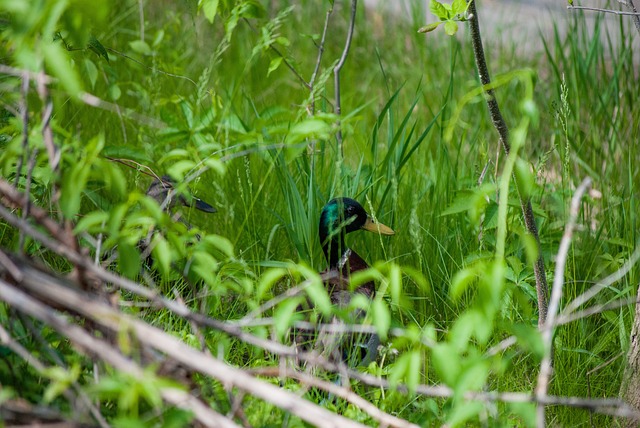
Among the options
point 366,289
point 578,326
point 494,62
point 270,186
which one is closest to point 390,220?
point 366,289

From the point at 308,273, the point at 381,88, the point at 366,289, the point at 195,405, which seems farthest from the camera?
the point at 381,88

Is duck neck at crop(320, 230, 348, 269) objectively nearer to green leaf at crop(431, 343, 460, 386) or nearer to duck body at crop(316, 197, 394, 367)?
duck body at crop(316, 197, 394, 367)

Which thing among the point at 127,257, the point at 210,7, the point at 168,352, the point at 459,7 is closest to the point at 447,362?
the point at 168,352

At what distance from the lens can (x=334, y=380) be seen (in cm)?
235

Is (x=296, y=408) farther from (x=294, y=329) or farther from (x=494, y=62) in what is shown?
(x=494, y=62)

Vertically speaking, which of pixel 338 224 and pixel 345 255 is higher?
pixel 338 224

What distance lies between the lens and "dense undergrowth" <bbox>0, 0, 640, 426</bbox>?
4.74 ft

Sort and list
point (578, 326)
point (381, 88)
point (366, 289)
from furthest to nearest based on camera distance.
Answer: point (381, 88)
point (366, 289)
point (578, 326)

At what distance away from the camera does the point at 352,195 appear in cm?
292

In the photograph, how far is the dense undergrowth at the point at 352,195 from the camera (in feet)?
4.74

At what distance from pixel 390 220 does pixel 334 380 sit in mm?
732

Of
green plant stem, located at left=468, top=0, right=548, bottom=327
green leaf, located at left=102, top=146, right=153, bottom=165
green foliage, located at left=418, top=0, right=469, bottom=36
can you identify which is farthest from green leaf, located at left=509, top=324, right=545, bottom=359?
green leaf, located at left=102, top=146, right=153, bottom=165

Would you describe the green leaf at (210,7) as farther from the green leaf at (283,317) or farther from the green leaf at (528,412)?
the green leaf at (528,412)

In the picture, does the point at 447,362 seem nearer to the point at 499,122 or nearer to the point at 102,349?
the point at 102,349
